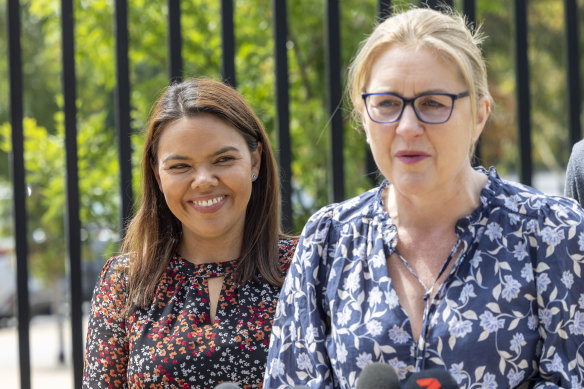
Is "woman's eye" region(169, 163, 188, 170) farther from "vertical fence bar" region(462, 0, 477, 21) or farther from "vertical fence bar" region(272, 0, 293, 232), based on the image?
"vertical fence bar" region(462, 0, 477, 21)

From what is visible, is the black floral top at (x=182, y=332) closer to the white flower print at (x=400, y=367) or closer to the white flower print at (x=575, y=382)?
the white flower print at (x=400, y=367)

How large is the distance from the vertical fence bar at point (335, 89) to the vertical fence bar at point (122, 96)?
2.66 feet

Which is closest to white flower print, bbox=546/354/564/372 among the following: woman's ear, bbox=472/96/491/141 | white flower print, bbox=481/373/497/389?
white flower print, bbox=481/373/497/389

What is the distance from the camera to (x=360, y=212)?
2414mm

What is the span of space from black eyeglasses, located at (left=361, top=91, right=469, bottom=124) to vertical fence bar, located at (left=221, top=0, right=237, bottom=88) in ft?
4.10

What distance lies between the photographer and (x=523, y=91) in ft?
12.1

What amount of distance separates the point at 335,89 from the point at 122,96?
86 centimetres

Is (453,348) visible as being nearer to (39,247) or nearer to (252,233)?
(252,233)

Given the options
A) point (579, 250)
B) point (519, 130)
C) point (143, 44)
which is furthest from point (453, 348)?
point (143, 44)

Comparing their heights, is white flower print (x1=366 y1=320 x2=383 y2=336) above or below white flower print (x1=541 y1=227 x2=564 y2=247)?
below

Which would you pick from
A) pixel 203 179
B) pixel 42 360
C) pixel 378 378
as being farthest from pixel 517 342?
pixel 42 360

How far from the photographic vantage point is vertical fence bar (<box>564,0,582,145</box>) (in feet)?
12.1

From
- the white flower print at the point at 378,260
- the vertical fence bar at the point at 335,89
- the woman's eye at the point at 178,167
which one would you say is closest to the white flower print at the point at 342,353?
the white flower print at the point at 378,260

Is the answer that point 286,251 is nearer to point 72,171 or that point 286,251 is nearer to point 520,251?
point 72,171
